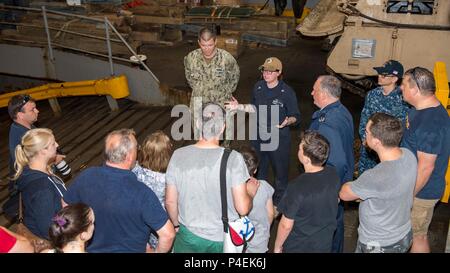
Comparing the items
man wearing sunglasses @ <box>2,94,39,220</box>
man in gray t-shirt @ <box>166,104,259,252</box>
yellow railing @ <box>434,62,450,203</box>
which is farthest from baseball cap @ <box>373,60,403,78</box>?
man wearing sunglasses @ <box>2,94,39,220</box>

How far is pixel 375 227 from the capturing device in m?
3.40

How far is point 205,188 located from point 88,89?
607 centimetres

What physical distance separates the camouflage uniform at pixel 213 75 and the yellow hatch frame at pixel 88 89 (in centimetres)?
314

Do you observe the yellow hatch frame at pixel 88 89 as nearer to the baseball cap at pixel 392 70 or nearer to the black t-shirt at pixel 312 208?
the baseball cap at pixel 392 70

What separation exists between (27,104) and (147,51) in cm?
665

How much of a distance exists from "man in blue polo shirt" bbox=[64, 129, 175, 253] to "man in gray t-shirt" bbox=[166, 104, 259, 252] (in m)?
0.23

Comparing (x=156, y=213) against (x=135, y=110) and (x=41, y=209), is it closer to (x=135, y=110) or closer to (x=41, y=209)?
(x=41, y=209)

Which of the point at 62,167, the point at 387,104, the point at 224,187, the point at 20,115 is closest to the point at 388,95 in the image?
the point at 387,104

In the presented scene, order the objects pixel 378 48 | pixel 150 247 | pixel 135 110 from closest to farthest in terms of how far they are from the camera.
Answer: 1. pixel 150 247
2. pixel 378 48
3. pixel 135 110

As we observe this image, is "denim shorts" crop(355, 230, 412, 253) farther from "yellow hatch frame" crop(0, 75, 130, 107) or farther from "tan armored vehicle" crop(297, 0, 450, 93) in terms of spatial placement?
"yellow hatch frame" crop(0, 75, 130, 107)

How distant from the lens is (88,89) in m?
8.62

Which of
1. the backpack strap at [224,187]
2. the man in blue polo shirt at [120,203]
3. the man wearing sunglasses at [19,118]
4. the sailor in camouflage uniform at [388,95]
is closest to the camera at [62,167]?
the man wearing sunglasses at [19,118]
